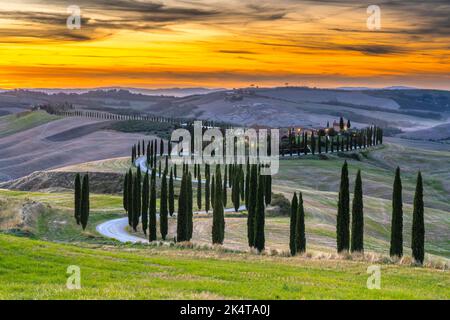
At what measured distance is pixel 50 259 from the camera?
33.1 meters

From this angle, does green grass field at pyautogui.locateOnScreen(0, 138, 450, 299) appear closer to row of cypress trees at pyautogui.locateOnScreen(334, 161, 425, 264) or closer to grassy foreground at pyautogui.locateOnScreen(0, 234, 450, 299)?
grassy foreground at pyautogui.locateOnScreen(0, 234, 450, 299)

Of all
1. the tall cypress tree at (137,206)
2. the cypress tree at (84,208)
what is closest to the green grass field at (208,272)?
the cypress tree at (84,208)

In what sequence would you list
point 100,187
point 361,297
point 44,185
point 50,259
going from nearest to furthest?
point 361,297
point 50,259
point 100,187
point 44,185

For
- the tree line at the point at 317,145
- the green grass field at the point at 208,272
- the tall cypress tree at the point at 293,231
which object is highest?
the green grass field at the point at 208,272

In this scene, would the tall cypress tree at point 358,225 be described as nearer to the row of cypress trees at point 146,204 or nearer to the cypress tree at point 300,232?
the cypress tree at point 300,232

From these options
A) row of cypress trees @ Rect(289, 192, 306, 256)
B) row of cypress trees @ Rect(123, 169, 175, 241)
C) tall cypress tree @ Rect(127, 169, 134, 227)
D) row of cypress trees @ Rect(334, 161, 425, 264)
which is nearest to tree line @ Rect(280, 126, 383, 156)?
tall cypress tree @ Rect(127, 169, 134, 227)

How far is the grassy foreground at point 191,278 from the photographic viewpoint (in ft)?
77.7

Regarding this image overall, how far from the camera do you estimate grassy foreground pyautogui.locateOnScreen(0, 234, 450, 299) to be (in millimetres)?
23672

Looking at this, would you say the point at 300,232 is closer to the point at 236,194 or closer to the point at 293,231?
the point at 293,231

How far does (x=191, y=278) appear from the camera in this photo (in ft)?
93.6

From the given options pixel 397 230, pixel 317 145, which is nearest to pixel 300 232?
pixel 397 230
